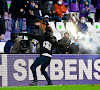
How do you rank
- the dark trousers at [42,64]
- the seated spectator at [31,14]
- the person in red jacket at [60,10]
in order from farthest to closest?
the person in red jacket at [60,10] → the seated spectator at [31,14] → the dark trousers at [42,64]

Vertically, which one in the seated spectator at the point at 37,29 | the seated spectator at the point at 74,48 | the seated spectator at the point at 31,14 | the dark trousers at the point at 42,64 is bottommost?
the dark trousers at the point at 42,64

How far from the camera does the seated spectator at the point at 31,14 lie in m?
12.0

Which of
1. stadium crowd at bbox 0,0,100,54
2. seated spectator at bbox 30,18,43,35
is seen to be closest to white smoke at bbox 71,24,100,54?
stadium crowd at bbox 0,0,100,54

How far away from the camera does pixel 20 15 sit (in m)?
12.3

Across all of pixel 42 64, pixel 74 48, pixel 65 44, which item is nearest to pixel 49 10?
pixel 65 44

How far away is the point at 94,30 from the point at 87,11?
54.2 inches

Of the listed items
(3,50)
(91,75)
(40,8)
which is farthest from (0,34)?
(91,75)

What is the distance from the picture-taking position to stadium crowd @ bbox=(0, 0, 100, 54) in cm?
1089

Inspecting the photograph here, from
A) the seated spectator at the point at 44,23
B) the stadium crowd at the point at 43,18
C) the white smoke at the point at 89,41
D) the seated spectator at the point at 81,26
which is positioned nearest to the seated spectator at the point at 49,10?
the stadium crowd at the point at 43,18

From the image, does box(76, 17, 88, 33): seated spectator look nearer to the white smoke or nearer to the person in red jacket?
the white smoke

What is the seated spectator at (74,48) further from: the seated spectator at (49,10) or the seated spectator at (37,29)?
the seated spectator at (49,10)

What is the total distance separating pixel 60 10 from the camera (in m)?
13.5

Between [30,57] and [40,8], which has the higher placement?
[40,8]

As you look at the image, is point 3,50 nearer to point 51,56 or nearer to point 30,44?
point 30,44
